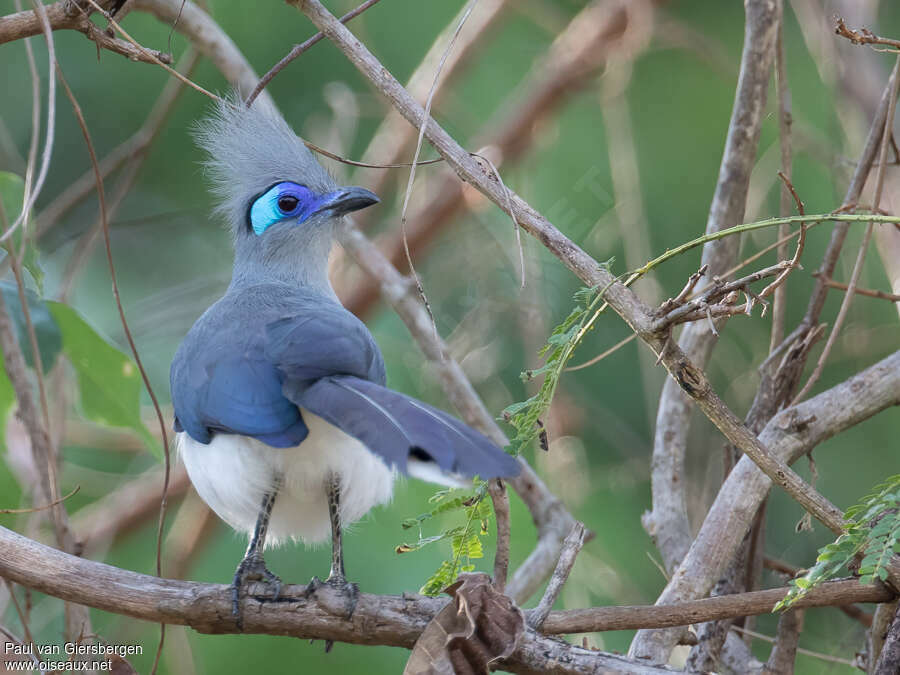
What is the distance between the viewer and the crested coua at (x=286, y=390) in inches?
75.0

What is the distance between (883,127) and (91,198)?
3.97 meters

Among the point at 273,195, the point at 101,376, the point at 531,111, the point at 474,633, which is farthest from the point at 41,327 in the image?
the point at 531,111

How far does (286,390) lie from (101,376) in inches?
29.9

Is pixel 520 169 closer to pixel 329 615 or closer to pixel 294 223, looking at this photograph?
pixel 294 223

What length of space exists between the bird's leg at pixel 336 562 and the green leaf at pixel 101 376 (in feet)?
1.76

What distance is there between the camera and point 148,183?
5.91m

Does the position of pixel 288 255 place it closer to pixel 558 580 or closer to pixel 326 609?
pixel 326 609

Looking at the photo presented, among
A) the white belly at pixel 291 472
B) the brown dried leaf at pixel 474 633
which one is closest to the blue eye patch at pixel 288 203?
the white belly at pixel 291 472

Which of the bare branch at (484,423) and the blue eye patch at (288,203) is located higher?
the blue eye patch at (288,203)

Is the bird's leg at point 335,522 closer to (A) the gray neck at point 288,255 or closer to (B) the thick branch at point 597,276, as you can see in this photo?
(A) the gray neck at point 288,255

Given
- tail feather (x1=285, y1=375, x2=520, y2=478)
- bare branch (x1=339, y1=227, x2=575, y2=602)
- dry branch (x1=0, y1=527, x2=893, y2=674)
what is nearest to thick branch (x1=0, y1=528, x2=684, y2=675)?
dry branch (x1=0, y1=527, x2=893, y2=674)

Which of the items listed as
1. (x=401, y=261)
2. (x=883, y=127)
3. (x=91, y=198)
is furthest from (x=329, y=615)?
(x=91, y=198)

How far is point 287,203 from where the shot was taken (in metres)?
3.05

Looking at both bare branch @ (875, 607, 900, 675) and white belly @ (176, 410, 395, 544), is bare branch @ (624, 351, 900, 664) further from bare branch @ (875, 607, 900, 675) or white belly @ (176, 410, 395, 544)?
white belly @ (176, 410, 395, 544)
